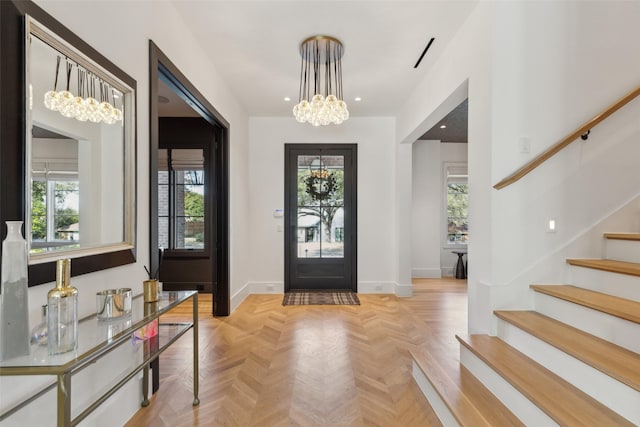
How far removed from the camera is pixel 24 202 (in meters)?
1.24

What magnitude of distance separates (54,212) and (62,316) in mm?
504

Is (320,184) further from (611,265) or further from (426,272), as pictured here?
(611,265)

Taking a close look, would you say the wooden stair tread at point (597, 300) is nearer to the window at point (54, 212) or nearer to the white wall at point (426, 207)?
the window at point (54, 212)

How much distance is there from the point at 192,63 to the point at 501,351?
3.34 meters

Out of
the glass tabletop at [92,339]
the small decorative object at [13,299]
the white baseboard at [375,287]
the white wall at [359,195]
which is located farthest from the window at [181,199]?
the small decorative object at [13,299]

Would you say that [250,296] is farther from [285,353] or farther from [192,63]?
[192,63]

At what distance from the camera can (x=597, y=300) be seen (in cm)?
194

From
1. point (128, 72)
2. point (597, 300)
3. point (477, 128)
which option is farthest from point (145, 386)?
point (477, 128)

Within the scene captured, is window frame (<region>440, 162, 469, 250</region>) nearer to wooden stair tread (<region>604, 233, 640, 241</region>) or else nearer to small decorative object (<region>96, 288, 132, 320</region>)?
wooden stair tread (<region>604, 233, 640, 241</region>)

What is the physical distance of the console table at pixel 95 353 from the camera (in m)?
1.01

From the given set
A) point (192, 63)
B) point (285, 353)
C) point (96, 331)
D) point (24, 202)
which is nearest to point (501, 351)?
point (285, 353)

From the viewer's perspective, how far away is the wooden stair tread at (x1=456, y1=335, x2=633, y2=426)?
54.0 inches

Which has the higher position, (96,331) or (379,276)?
(96,331)

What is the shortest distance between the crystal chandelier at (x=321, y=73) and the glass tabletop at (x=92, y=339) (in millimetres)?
2099
